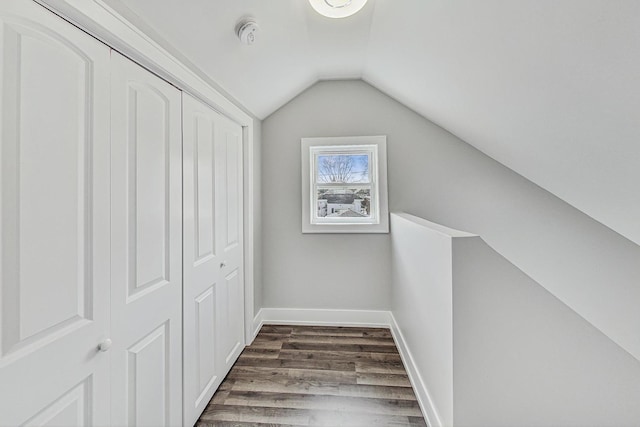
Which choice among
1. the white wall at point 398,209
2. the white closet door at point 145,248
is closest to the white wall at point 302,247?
the white wall at point 398,209

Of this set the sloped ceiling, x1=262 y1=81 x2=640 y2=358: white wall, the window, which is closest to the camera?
the sloped ceiling

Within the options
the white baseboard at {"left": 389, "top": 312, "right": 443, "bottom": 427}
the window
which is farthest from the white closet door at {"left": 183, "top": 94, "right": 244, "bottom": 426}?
the white baseboard at {"left": 389, "top": 312, "right": 443, "bottom": 427}

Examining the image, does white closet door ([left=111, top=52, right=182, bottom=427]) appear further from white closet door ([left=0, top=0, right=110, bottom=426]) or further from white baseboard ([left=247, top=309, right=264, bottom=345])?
white baseboard ([left=247, top=309, right=264, bottom=345])

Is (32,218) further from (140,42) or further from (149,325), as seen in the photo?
(140,42)

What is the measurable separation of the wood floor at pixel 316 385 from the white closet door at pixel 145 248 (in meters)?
0.43

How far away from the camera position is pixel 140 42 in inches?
44.2

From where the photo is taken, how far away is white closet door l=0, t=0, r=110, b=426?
2.33 ft

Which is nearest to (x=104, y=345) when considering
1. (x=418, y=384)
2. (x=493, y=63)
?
(x=418, y=384)

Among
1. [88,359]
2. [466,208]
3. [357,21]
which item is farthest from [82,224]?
[466,208]

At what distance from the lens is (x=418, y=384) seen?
1769mm

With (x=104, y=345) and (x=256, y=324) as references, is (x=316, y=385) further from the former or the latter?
(x=104, y=345)

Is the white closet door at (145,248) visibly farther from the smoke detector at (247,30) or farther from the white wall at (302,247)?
the white wall at (302,247)

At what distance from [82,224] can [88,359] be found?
1.47ft

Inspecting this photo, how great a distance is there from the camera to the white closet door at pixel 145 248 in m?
1.05
